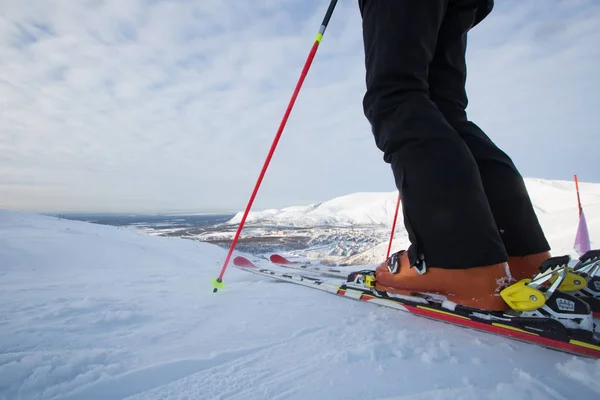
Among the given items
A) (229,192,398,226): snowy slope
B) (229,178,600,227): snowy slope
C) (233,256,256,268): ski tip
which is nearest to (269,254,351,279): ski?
(233,256,256,268): ski tip

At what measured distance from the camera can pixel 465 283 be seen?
947 mm

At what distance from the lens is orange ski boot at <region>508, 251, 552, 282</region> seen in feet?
3.69

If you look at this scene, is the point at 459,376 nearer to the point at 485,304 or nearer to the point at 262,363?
the point at 485,304

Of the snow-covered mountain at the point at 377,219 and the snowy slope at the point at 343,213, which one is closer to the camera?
the snow-covered mountain at the point at 377,219

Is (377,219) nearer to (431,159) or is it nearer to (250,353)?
(431,159)

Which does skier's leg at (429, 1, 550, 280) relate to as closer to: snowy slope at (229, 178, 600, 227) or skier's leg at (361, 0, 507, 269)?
skier's leg at (361, 0, 507, 269)

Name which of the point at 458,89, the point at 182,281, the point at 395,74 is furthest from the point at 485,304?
the point at 182,281

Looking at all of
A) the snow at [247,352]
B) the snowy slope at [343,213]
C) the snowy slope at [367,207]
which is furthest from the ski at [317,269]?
the snowy slope at [343,213]

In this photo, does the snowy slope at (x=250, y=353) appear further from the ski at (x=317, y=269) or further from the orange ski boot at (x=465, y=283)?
the ski at (x=317, y=269)

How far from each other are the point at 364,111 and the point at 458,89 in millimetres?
556

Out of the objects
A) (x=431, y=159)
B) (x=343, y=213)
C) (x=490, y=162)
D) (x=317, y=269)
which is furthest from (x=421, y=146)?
(x=343, y=213)

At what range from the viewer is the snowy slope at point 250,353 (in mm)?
638

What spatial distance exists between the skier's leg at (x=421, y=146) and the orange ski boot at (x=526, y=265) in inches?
11.8

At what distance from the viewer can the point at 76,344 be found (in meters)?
0.84
